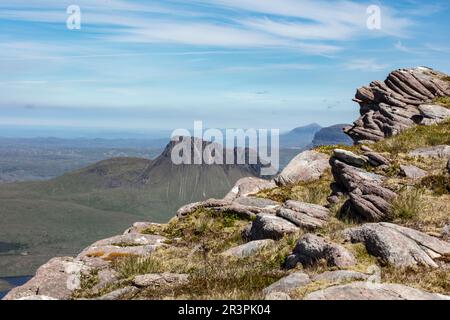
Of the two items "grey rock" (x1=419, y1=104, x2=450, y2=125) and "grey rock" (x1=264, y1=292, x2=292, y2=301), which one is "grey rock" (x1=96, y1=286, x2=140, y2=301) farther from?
"grey rock" (x1=419, y1=104, x2=450, y2=125)

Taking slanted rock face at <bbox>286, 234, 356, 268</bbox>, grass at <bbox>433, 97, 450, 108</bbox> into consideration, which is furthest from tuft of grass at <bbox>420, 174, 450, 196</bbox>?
grass at <bbox>433, 97, 450, 108</bbox>

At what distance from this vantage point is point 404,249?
1532 centimetres

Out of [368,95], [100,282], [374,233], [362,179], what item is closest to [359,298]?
[374,233]

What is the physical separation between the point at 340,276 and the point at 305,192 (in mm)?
16593

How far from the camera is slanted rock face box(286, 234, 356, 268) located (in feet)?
48.3

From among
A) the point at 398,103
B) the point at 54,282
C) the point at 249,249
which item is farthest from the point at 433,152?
the point at 54,282

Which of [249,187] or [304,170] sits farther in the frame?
[249,187]

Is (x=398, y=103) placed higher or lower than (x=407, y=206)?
higher

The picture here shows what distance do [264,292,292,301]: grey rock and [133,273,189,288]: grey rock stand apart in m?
A: 3.54

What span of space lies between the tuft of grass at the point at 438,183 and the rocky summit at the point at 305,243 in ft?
0.15

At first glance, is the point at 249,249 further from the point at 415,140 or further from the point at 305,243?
the point at 415,140

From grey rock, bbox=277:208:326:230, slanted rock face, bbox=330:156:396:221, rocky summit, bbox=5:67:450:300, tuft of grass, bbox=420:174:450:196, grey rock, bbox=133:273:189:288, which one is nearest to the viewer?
rocky summit, bbox=5:67:450:300

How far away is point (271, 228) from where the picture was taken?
21500 mm
